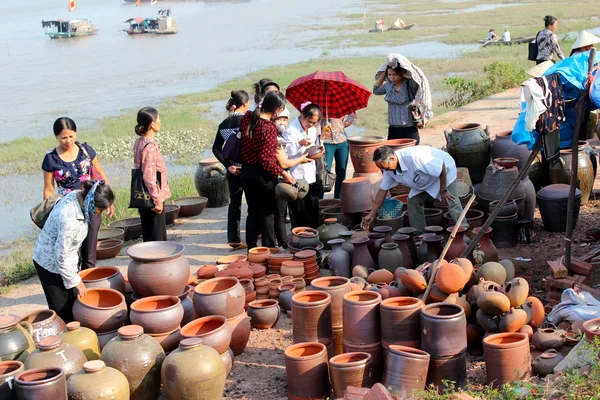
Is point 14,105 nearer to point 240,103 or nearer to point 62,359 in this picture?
point 240,103

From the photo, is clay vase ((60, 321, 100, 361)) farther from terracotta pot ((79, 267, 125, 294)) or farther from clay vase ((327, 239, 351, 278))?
clay vase ((327, 239, 351, 278))

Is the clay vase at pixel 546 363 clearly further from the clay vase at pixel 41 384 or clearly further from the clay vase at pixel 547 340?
the clay vase at pixel 41 384

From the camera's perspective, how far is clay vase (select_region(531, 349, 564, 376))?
462cm

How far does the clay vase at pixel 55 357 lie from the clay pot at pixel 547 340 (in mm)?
2951

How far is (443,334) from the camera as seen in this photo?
177 inches


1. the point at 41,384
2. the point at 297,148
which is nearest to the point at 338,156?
the point at 297,148

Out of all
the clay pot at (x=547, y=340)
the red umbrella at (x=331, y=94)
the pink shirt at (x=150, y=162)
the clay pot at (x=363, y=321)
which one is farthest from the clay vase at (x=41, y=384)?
the red umbrella at (x=331, y=94)

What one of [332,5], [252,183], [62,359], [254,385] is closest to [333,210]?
[252,183]

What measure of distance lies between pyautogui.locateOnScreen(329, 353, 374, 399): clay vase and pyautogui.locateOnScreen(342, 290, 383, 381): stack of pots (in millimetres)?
135

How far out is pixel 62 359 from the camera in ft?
14.7

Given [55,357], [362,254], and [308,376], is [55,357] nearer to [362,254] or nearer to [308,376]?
[308,376]

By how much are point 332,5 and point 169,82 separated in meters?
38.9

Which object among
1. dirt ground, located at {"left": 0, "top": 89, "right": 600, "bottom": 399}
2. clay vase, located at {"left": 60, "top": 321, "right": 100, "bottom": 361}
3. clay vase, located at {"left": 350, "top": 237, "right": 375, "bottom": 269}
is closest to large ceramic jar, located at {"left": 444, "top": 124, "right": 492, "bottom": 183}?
dirt ground, located at {"left": 0, "top": 89, "right": 600, "bottom": 399}

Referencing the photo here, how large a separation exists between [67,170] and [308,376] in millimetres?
2853
